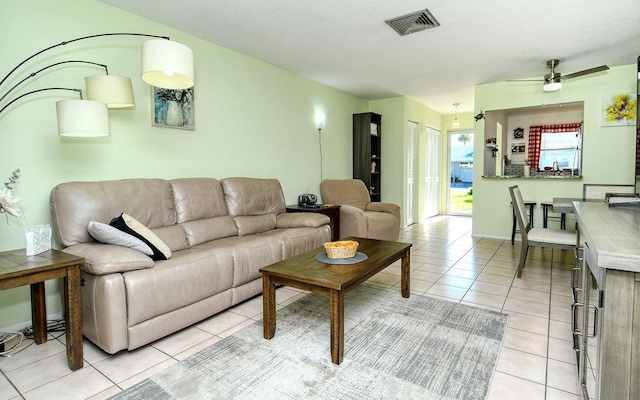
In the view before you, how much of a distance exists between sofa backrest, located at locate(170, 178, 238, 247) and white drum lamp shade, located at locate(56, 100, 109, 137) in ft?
3.02

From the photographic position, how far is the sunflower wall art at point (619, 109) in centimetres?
439

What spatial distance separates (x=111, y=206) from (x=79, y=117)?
671 mm

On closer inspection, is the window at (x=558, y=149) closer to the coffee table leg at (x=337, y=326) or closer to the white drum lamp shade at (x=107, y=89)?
the coffee table leg at (x=337, y=326)

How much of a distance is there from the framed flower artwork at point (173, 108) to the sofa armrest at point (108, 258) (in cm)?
142

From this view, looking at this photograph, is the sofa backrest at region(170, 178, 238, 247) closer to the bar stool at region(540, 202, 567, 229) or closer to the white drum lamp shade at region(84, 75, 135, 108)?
the white drum lamp shade at region(84, 75, 135, 108)

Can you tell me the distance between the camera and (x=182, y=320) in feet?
7.41

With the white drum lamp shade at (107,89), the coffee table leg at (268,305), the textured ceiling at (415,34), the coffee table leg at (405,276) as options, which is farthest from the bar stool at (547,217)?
the white drum lamp shade at (107,89)

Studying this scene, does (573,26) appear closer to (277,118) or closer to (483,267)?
(483,267)

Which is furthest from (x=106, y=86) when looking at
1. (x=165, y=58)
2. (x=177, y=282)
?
(x=177, y=282)

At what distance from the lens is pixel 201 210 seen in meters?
3.11

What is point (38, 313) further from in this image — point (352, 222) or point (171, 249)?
point (352, 222)

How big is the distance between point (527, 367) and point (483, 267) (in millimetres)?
2078

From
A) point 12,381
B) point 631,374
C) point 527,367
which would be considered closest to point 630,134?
point 527,367

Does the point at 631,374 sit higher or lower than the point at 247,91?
lower
